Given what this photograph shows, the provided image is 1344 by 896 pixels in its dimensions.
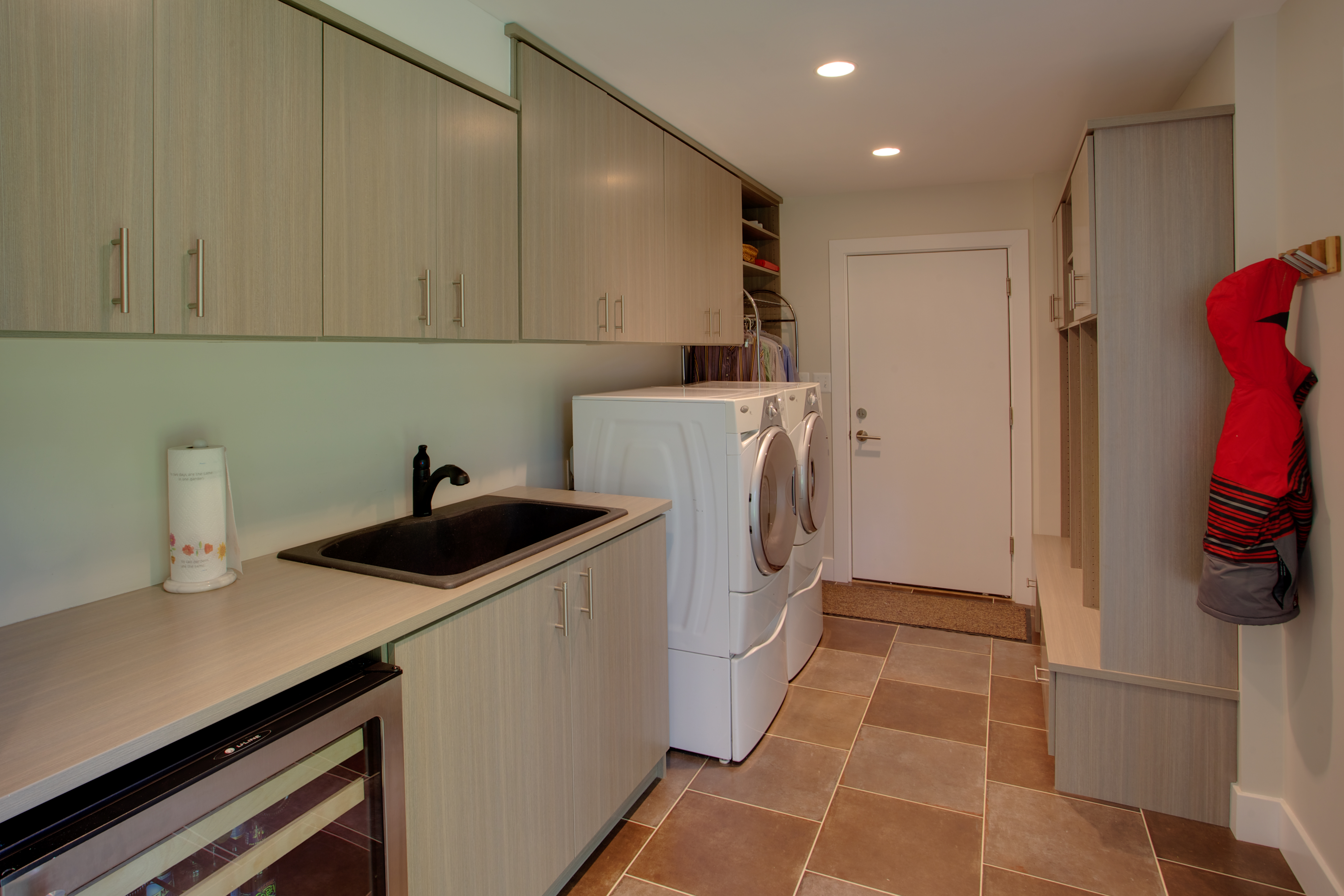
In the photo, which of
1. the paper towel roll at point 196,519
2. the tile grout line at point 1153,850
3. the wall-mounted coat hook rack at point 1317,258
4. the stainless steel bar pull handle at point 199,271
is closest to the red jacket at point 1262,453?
the wall-mounted coat hook rack at point 1317,258

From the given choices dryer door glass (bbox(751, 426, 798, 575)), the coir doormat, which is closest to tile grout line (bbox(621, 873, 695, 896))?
dryer door glass (bbox(751, 426, 798, 575))

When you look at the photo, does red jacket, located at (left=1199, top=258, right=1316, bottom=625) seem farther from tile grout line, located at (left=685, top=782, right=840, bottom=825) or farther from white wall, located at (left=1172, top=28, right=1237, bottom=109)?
tile grout line, located at (left=685, top=782, right=840, bottom=825)

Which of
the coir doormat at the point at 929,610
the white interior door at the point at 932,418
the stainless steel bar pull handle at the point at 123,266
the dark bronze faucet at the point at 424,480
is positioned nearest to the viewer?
the stainless steel bar pull handle at the point at 123,266

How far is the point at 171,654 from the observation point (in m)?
1.21

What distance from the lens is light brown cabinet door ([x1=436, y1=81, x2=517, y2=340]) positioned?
1.82m

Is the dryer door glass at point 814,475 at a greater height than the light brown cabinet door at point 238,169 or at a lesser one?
lesser

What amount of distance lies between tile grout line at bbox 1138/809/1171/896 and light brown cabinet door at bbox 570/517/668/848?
4.45 feet

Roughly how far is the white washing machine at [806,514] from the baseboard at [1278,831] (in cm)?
145

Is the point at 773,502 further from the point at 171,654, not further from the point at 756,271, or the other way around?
the point at 756,271

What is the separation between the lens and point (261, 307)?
4.57ft

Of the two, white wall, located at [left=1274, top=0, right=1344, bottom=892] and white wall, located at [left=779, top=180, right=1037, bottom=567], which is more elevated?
white wall, located at [left=779, top=180, right=1037, bottom=567]

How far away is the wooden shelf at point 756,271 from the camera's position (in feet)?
13.1

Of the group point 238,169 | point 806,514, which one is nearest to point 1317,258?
point 806,514

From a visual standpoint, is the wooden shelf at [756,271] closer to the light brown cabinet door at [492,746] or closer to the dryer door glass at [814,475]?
the dryer door glass at [814,475]
